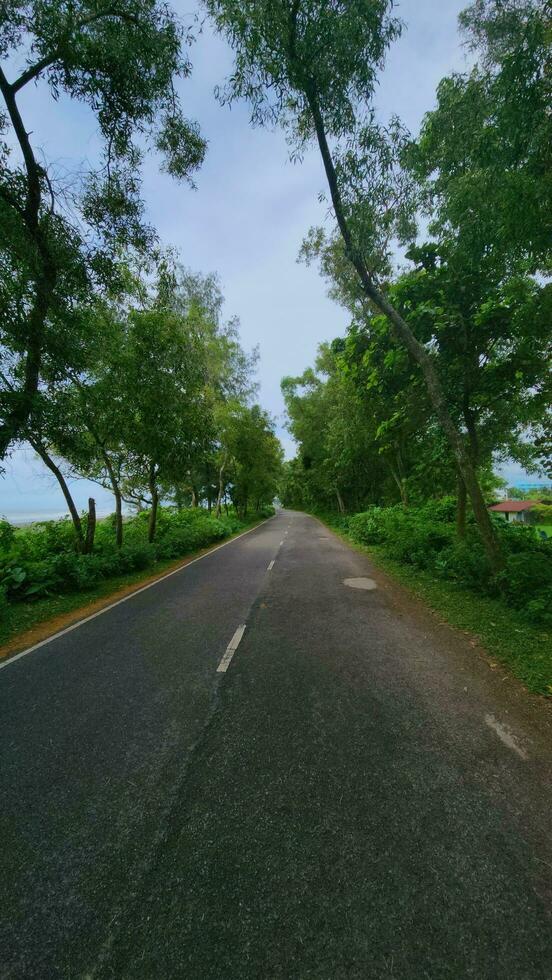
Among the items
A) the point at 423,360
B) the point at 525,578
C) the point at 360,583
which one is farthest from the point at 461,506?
the point at 423,360

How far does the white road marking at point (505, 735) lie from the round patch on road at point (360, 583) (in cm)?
505

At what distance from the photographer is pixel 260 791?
8.55 ft

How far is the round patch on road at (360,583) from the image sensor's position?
8.56 meters

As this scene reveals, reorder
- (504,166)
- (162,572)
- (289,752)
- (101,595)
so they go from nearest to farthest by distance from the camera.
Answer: (289,752) < (504,166) < (101,595) < (162,572)

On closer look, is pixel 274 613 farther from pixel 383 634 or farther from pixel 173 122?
pixel 173 122

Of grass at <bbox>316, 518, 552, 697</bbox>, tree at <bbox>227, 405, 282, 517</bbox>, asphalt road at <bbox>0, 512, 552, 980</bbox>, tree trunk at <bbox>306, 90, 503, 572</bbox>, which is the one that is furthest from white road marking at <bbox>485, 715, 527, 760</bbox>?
tree at <bbox>227, 405, 282, 517</bbox>

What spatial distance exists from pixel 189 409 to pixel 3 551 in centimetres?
697

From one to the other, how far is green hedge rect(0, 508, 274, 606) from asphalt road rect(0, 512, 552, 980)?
4.08 meters

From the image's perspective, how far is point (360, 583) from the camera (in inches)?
351

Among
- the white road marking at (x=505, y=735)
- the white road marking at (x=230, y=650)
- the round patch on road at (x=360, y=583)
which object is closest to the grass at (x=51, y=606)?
the white road marking at (x=230, y=650)

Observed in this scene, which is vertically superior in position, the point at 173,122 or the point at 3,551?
the point at 173,122

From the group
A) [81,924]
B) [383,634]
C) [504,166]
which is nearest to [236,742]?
[81,924]

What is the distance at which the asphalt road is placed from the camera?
171 cm

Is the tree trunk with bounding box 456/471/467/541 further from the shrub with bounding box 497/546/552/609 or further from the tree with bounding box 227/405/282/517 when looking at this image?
the tree with bounding box 227/405/282/517
